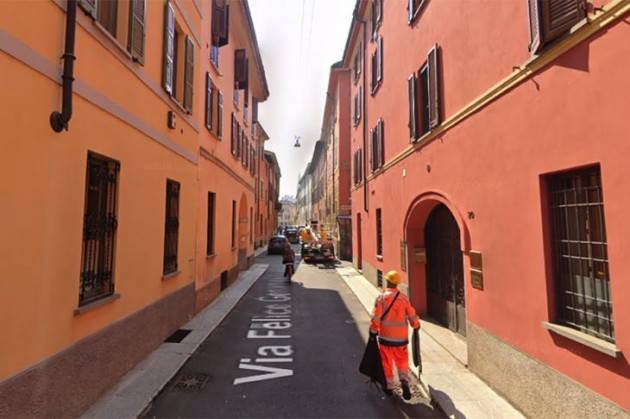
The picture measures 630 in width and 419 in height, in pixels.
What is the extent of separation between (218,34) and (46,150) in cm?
894

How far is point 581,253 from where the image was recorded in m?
3.86

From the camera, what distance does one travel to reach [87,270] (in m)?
4.71

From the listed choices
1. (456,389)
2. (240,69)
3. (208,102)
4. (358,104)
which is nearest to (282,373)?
(456,389)

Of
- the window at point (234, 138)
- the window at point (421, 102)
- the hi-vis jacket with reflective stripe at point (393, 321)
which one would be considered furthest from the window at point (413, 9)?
the window at point (234, 138)

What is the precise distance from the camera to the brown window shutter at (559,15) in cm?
364

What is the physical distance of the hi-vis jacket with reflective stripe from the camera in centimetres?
508

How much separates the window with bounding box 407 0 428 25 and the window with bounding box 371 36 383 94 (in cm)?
326

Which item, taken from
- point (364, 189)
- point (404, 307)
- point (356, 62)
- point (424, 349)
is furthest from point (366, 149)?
point (404, 307)

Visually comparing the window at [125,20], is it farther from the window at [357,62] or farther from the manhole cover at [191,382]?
the window at [357,62]

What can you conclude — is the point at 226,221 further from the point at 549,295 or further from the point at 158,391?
the point at 549,295

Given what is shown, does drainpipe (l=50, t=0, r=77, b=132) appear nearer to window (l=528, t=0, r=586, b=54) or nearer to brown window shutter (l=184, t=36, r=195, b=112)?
brown window shutter (l=184, t=36, r=195, b=112)

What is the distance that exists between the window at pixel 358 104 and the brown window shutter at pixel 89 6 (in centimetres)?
1324

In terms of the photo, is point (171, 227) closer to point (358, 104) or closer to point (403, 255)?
point (403, 255)

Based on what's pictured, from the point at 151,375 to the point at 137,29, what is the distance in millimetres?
5426
